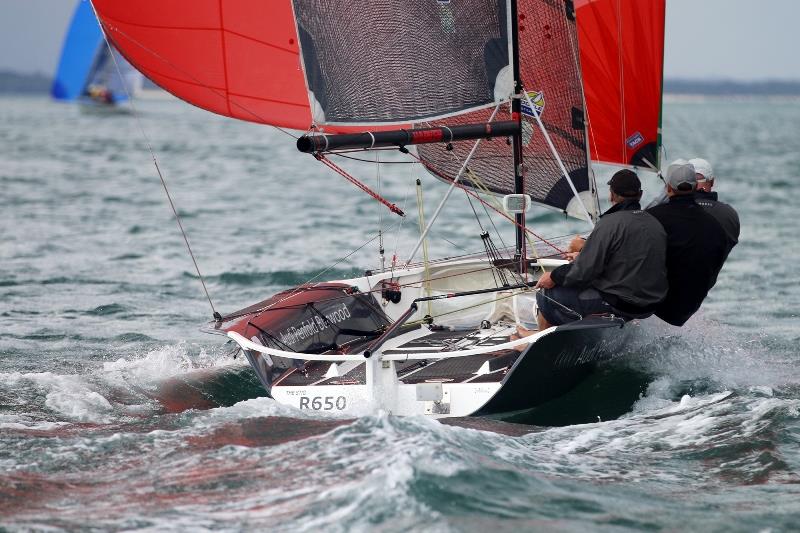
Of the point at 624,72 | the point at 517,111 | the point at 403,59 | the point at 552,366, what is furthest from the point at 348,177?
the point at 624,72

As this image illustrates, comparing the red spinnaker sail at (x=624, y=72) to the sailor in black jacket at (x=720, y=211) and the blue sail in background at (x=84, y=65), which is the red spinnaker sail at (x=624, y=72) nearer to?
the sailor in black jacket at (x=720, y=211)

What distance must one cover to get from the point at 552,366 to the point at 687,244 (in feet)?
3.70

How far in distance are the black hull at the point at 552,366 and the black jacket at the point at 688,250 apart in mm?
440

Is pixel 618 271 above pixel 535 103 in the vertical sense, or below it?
below

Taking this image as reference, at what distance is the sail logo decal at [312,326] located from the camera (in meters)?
7.43

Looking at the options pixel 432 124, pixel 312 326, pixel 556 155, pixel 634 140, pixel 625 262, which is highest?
pixel 432 124

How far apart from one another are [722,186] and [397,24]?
18296mm

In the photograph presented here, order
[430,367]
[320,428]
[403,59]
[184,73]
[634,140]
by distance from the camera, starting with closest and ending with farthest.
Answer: [320,428], [430,367], [403,59], [184,73], [634,140]

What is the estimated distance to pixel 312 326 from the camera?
25.2 feet

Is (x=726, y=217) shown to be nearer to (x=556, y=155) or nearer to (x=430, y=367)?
(x=556, y=155)

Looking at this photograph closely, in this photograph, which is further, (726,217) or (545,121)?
(545,121)

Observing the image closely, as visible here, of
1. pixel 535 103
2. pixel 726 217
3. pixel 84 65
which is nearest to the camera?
pixel 726 217

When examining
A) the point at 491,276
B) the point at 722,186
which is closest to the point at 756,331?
the point at 491,276

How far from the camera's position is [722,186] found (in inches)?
969
